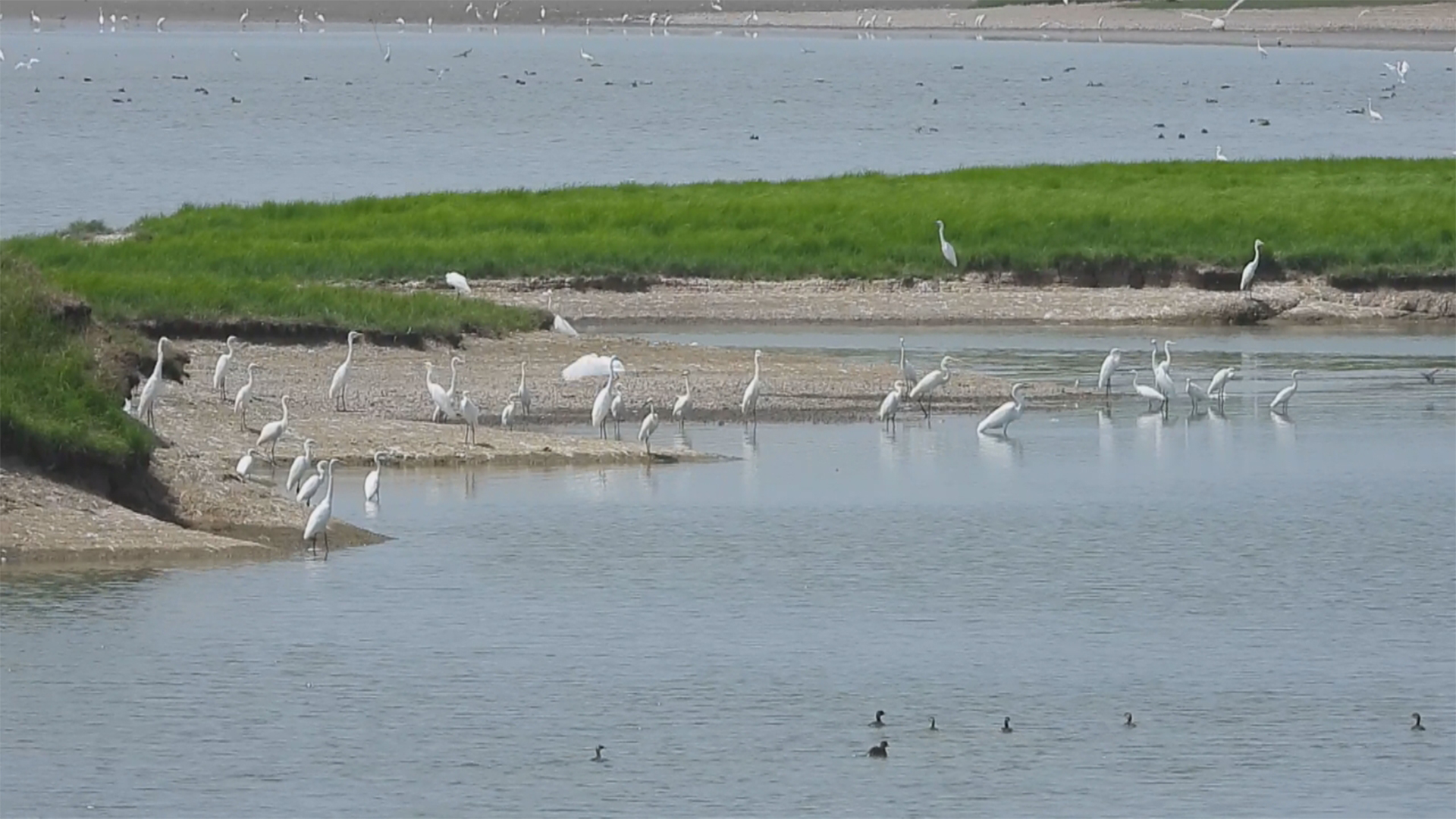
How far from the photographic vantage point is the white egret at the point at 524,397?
23812 mm

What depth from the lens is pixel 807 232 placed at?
3581cm

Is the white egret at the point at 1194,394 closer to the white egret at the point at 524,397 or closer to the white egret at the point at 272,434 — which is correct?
the white egret at the point at 524,397

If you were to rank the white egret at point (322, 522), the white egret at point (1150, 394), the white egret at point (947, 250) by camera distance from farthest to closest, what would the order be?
the white egret at point (947, 250)
the white egret at point (1150, 394)
the white egret at point (322, 522)

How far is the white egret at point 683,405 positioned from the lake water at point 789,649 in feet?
3.31

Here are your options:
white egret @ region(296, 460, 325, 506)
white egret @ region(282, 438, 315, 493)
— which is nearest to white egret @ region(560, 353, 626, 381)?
white egret @ region(282, 438, 315, 493)

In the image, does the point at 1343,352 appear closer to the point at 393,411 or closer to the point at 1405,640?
the point at 393,411

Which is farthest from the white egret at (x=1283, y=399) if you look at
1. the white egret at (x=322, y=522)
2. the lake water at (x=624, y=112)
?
the lake water at (x=624, y=112)

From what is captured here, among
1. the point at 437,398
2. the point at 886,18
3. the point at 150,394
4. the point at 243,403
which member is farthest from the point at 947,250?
the point at 886,18

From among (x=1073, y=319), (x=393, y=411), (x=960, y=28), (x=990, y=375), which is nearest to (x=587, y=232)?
(x=1073, y=319)

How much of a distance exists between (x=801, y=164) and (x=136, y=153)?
602 inches

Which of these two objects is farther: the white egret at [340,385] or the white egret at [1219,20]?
the white egret at [1219,20]

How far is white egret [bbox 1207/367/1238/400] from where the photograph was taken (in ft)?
85.3

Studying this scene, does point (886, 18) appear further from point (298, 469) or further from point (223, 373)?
point (298, 469)

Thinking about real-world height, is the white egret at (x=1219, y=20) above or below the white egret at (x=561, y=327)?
above
